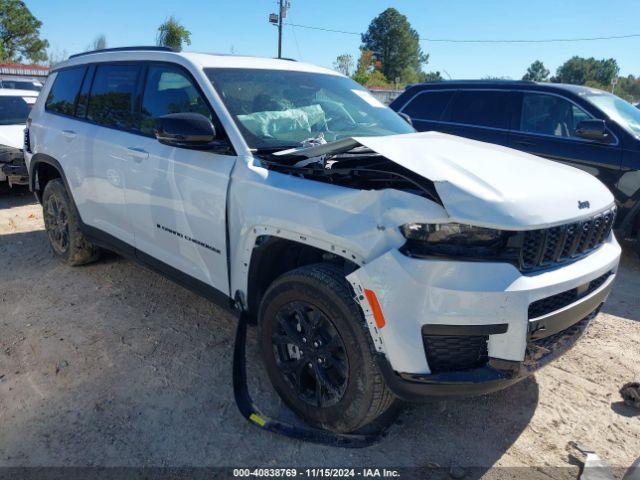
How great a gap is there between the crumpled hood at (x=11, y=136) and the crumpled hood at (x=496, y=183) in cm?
717

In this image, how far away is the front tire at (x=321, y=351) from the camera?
7.48 ft

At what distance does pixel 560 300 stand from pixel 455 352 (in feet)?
1.90

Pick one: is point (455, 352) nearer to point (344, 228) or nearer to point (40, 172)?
point (344, 228)

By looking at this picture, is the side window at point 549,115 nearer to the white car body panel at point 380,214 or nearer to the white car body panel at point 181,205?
the white car body panel at point 380,214

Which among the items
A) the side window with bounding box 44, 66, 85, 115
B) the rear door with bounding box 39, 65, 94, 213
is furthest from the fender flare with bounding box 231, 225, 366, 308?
the side window with bounding box 44, 66, 85, 115

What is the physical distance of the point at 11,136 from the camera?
789cm

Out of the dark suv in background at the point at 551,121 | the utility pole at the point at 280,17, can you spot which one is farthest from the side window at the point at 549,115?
the utility pole at the point at 280,17

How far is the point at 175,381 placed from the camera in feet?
10.1

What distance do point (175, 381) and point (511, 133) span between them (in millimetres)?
5107

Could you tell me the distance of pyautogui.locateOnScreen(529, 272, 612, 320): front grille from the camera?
2166 millimetres

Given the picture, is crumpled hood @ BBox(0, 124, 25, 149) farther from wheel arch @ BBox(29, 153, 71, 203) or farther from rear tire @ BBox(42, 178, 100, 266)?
rear tire @ BBox(42, 178, 100, 266)

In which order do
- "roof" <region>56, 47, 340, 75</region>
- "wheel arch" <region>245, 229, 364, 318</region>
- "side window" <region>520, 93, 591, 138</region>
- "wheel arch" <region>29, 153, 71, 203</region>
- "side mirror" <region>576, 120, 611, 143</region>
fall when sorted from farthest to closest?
"side window" <region>520, 93, 591, 138</region>, "side mirror" <region>576, 120, 611, 143</region>, "wheel arch" <region>29, 153, 71, 203</region>, "roof" <region>56, 47, 340, 75</region>, "wheel arch" <region>245, 229, 364, 318</region>

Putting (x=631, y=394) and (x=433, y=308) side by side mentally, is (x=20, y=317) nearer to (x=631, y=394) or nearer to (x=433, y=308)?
(x=433, y=308)

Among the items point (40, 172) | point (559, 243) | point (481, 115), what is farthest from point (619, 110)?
point (40, 172)
